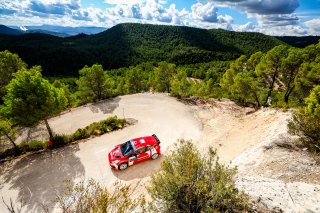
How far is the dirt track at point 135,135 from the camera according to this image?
51.4 ft

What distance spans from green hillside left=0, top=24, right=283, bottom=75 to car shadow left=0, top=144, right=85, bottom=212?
94415mm

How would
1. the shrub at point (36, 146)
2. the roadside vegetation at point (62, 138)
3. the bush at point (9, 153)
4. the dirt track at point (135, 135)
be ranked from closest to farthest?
the dirt track at point (135, 135)
the bush at point (9, 153)
the roadside vegetation at point (62, 138)
the shrub at point (36, 146)

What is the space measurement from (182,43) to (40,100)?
17240cm

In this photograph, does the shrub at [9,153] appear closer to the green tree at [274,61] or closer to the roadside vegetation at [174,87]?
the roadside vegetation at [174,87]

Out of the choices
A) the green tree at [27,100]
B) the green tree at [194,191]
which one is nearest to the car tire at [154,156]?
the green tree at [194,191]

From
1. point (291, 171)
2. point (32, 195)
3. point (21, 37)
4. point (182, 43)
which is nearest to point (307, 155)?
point (291, 171)

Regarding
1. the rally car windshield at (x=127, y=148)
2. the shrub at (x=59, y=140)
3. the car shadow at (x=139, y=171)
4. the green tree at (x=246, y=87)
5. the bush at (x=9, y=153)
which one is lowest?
the bush at (x=9, y=153)

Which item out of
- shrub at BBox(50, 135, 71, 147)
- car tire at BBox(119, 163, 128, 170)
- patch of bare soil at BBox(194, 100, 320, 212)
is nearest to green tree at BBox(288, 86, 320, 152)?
patch of bare soil at BBox(194, 100, 320, 212)

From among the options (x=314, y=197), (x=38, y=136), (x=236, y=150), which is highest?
(x=314, y=197)

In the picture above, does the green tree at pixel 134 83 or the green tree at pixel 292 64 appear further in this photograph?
the green tree at pixel 134 83

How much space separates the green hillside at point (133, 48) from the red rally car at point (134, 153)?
323 ft

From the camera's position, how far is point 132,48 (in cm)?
16162

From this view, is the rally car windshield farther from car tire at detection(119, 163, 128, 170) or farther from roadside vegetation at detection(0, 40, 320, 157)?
roadside vegetation at detection(0, 40, 320, 157)

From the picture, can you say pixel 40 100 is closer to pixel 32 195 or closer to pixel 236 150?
pixel 32 195
